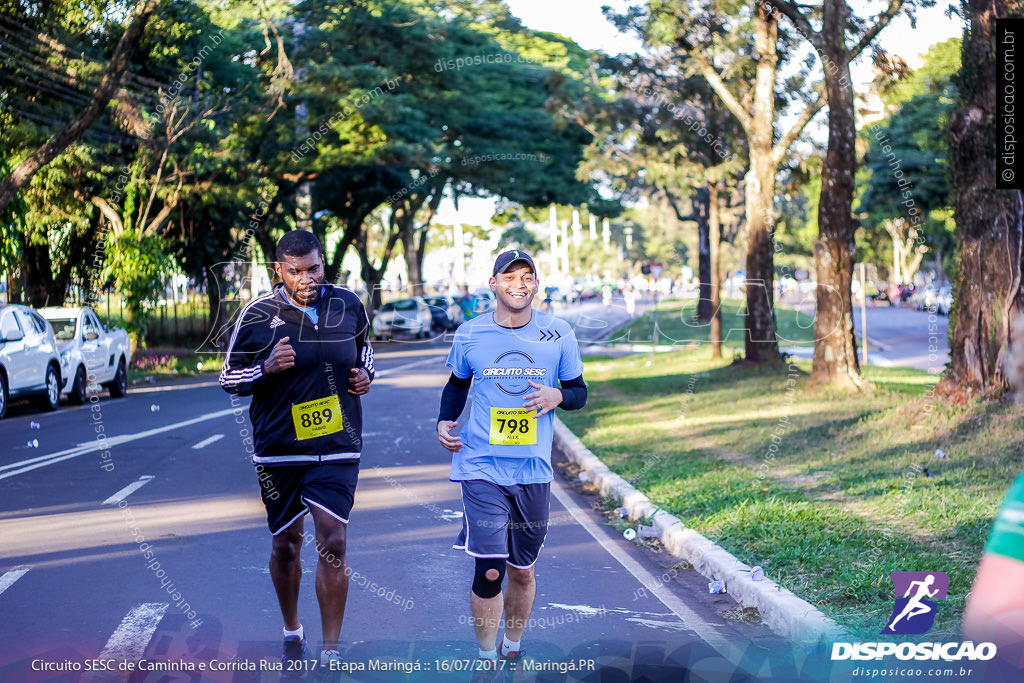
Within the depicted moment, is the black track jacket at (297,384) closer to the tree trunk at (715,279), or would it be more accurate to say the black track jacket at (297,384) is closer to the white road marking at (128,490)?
the white road marking at (128,490)

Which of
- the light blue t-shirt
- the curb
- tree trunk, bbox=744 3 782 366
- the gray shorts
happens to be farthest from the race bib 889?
tree trunk, bbox=744 3 782 366

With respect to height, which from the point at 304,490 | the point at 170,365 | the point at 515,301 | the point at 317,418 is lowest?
the point at 170,365

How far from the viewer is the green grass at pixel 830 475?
7043 mm

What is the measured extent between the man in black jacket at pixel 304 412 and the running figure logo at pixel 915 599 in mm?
2808

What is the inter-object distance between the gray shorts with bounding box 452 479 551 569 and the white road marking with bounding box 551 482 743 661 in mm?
1262

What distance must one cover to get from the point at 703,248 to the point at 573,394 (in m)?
36.8

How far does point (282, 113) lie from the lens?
1277 inches

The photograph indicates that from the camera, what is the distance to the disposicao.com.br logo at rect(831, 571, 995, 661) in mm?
5227

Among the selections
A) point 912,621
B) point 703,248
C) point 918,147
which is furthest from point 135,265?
point 918,147

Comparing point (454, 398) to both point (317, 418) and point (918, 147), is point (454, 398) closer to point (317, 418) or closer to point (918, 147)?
point (317, 418)

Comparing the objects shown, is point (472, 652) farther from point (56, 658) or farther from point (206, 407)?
point (206, 407)

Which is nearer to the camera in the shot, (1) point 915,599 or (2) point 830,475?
(1) point 915,599

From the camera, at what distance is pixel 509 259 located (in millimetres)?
5211

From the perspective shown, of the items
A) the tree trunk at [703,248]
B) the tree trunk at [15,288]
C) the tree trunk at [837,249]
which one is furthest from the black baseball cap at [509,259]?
the tree trunk at [703,248]
